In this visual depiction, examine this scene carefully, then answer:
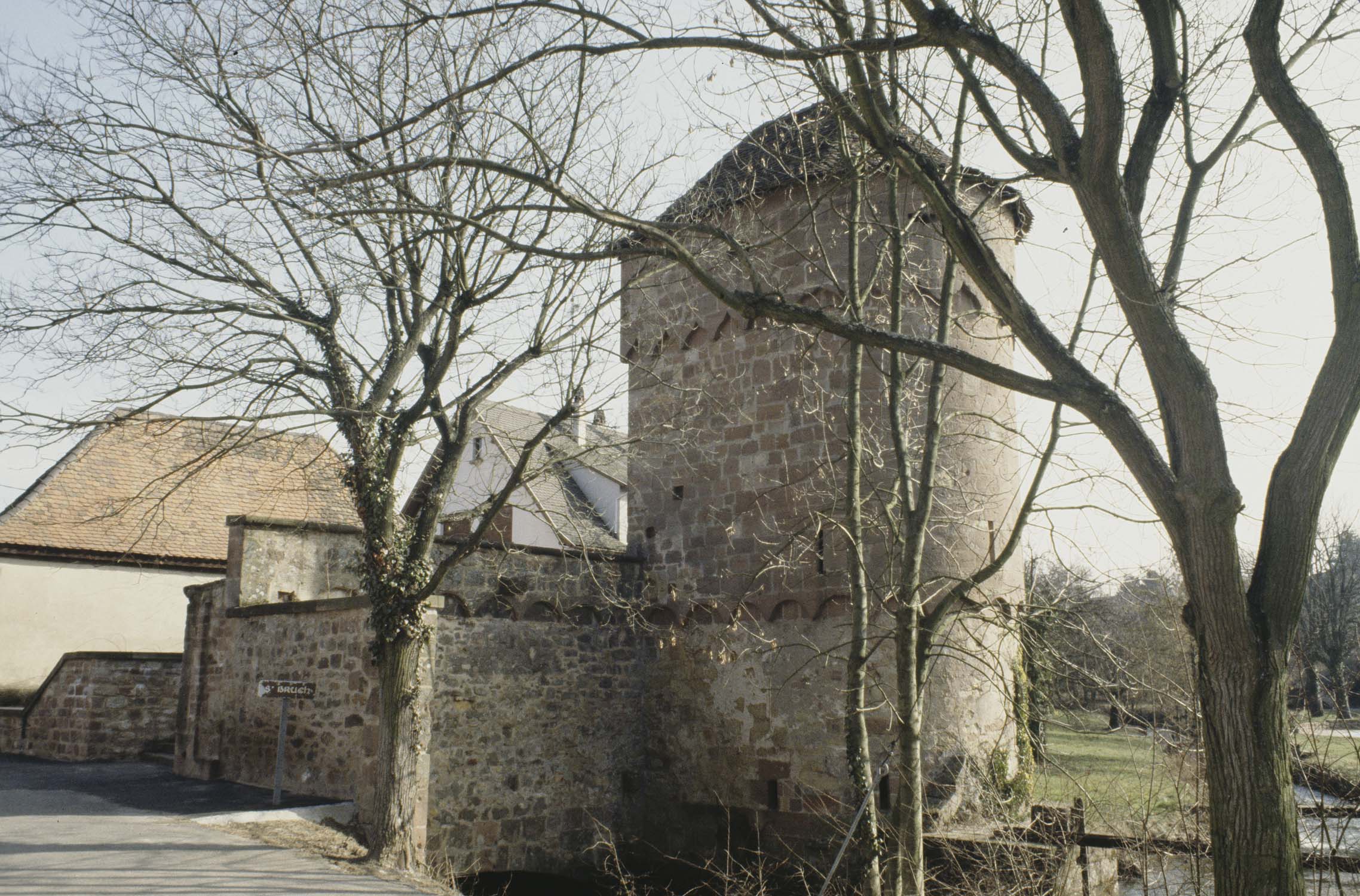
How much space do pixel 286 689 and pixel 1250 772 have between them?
7.80m

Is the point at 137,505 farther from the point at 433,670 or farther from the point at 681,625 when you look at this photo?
the point at 681,625

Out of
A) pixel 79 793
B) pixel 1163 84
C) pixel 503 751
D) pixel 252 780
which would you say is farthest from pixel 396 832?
pixel 1163 84

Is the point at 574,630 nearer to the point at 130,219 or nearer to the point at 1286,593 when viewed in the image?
the point at 130,219

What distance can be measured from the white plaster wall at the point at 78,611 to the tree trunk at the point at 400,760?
9475mm

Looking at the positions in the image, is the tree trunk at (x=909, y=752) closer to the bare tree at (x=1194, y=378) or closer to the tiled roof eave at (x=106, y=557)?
the bare tree at (x=1194, y=378)

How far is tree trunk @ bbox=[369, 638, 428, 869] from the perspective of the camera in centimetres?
798

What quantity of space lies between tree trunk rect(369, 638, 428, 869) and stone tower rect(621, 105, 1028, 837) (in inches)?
121

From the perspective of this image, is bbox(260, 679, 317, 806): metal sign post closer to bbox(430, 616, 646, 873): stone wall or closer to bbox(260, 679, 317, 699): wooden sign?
bbox(260, 679, 317, 699): wooden sign

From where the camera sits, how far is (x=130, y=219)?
8.93m

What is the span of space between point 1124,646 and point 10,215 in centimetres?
888

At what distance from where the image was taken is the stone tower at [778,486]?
1006 cm

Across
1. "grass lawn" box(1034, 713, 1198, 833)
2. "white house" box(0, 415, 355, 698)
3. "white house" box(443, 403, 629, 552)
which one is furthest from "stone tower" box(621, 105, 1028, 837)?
"white house" box(0, 415, 355, 698)

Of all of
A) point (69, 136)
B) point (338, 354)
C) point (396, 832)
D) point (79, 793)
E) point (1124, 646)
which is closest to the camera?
point (1124, 646)

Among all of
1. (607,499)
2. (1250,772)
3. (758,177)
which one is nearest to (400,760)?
(1250,772)
